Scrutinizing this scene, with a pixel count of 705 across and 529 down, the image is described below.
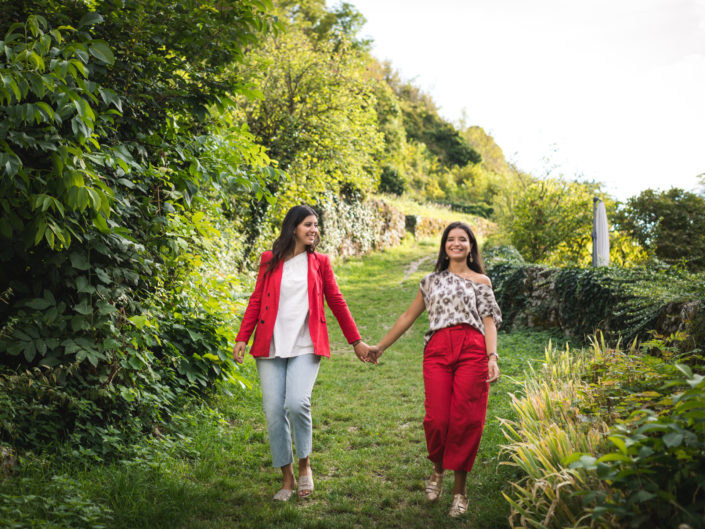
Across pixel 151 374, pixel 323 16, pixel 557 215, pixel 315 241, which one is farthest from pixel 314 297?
pixel 323 16

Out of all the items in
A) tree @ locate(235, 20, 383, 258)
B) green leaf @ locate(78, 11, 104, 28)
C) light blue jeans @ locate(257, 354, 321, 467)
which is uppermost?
tree @ locate(235, 20, 383, 258)

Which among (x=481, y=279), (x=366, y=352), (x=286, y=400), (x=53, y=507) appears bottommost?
(x=53, y=507)

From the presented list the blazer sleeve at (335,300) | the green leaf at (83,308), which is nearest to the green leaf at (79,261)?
the green leaf at (83,308)

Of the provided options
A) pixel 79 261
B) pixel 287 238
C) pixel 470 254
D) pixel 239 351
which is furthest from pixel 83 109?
pixel 470 254

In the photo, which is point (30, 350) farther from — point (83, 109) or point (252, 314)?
point (83, 109)

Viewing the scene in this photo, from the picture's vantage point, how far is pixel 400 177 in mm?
27938

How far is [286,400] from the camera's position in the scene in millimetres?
3441

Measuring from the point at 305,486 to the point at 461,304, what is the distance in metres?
1.69

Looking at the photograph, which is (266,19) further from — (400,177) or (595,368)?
(400,177)

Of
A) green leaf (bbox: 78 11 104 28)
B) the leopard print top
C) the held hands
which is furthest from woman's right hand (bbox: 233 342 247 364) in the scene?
green leaf (bbox: 78 11 104 28)

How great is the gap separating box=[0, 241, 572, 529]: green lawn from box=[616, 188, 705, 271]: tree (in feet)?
Answer: 28.0

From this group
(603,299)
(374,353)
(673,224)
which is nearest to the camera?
(374,353)

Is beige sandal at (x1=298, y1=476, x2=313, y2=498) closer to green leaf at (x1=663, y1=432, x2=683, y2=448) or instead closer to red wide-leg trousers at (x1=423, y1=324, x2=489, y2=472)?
red wide-leg trousers at (x1=423, y1=324, x2=489, y2=472)

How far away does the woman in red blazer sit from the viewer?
3.45 metres
